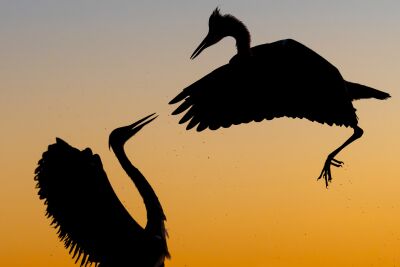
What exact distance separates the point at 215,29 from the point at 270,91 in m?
1.15

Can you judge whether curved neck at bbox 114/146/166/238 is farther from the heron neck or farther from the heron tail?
the heron tail

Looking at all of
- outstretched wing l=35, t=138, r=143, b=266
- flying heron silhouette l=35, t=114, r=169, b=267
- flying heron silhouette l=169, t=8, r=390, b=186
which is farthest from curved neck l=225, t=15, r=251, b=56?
outstretched wing l=35, t=138, r=143, b=266

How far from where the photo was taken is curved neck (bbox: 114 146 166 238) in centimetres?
2286

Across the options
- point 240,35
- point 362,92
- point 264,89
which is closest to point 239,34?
point 240,35

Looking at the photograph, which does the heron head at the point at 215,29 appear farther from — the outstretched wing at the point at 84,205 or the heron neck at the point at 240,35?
the outstretched wing at the point at 84,205

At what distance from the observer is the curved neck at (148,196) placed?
22.9 m

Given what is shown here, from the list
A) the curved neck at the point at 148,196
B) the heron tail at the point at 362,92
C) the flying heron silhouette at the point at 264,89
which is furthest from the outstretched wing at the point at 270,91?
the curved neck at the point at 148,196

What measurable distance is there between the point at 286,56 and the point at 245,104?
105 cm

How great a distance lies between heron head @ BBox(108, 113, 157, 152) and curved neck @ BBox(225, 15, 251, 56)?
5.92 ft

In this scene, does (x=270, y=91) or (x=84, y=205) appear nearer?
(x=84, y=205)

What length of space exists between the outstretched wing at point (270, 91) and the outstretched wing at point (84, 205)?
84.0 inches

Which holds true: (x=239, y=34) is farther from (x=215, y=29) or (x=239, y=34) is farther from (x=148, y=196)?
(x=148, y=196)

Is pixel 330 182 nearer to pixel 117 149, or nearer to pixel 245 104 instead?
pixel 245 104

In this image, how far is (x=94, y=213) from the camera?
22.8 m
